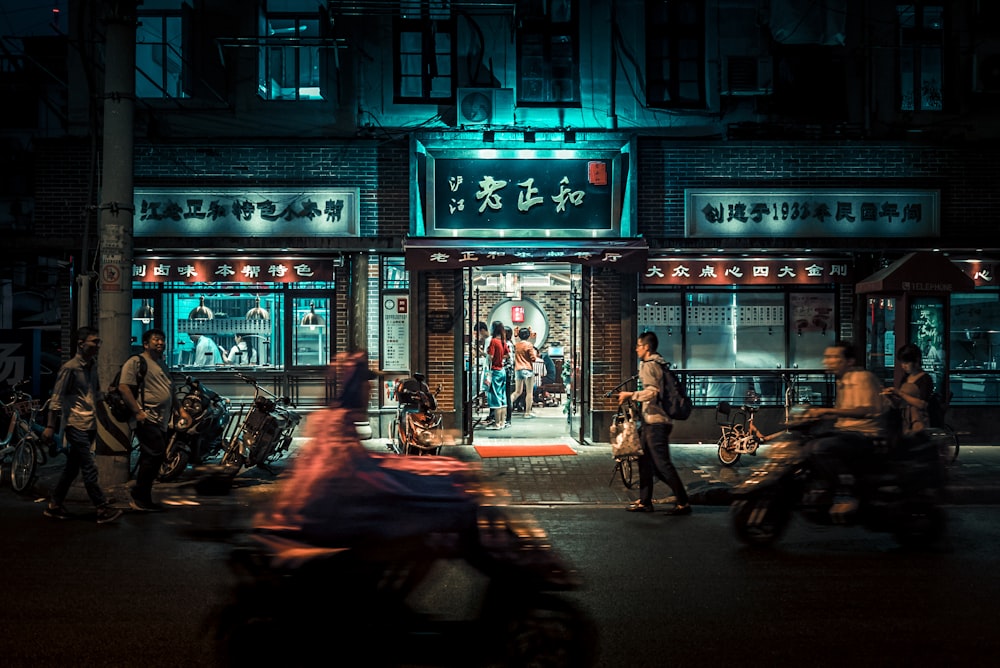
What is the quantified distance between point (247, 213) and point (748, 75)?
9.35m

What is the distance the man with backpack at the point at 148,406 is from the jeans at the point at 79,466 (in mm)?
501

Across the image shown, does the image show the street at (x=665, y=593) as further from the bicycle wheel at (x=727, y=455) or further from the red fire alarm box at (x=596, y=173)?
the red fire alarm box at (x=596, y=173)

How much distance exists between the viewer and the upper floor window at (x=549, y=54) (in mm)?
14469

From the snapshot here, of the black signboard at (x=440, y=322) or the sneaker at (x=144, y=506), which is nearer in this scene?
the sneaker at (x=144, y=506)

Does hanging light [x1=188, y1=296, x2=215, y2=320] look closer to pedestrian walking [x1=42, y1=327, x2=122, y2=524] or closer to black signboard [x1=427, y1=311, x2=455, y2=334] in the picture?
black signboard [x1=427, y1=311, x2=455, y2=334]

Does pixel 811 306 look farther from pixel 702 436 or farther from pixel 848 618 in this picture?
pixel 848 618

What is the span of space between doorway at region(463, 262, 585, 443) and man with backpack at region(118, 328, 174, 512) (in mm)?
6134

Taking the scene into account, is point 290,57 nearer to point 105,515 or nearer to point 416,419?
point 416,419

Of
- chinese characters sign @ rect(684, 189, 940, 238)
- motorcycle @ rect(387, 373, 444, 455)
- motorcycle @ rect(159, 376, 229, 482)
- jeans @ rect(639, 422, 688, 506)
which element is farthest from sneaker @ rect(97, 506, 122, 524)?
chinese characters sign @ rect(684, 189, 940, 238)

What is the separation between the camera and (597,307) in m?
14.3

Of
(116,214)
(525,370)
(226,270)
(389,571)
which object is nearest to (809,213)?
(525,370)

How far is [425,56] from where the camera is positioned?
569 inches

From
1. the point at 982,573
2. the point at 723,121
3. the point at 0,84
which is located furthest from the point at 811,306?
the point at 0,84

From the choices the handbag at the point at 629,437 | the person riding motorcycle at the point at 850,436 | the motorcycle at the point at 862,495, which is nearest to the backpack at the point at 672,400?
the handbag at the point at 629,437
